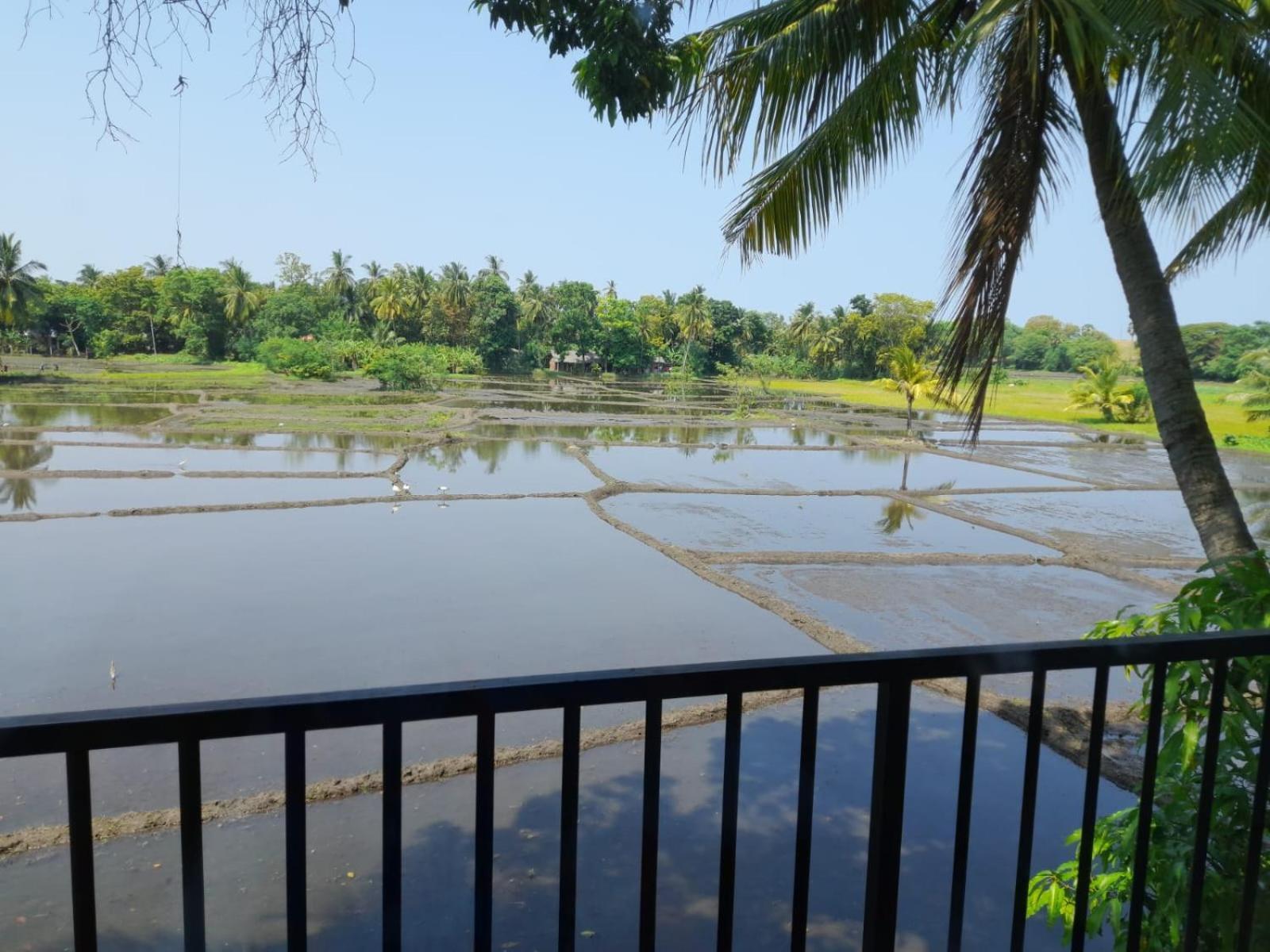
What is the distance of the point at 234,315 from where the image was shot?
58.5 meters

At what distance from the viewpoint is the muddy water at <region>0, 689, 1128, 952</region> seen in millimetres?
4453

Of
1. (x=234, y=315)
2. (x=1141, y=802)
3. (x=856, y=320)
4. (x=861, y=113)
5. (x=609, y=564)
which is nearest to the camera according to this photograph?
(x=1141, y=802)

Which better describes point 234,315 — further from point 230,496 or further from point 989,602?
point 989,602

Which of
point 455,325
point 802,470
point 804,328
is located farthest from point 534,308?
point 802,470

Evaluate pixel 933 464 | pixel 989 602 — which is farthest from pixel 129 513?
pixel 933 464

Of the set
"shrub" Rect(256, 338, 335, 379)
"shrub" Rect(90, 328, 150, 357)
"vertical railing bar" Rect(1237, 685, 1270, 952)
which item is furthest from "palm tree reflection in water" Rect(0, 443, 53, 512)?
"shrub" Rect(90, 328, 150, 357)

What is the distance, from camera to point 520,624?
991 centimetres

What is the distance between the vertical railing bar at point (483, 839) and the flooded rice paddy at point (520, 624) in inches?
127

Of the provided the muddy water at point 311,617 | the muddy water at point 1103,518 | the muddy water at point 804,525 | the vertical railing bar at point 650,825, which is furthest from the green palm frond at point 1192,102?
the muddy water at point 1103,518

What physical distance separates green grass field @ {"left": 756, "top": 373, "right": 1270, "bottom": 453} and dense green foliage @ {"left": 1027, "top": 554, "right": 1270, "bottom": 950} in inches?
1031

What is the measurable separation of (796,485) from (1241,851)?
18.8m

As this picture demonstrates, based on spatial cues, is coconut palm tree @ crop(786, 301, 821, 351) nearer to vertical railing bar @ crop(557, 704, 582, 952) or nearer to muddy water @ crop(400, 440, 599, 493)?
muddy water @ crop(400, 440, 599, 493)

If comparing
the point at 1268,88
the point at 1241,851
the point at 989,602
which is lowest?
the point at 989,602

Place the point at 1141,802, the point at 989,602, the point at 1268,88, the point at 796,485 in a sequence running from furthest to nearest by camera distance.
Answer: the point at 796,485, the point at 989,602, the point at 1268,88, the point at 1141,802
